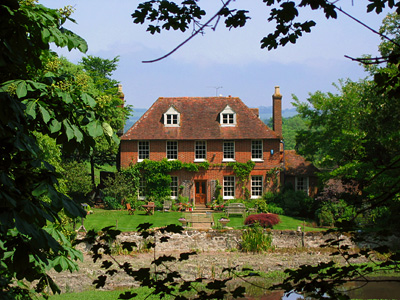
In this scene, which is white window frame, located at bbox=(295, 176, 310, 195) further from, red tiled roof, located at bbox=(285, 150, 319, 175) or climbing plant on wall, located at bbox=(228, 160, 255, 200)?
climbing plant on wall, located at bbox=(228, 160, 255, 200)

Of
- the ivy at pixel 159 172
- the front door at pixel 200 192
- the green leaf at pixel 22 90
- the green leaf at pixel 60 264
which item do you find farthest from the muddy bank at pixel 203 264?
the green leaf at pixel 22 90

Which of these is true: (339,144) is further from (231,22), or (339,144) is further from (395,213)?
(231,22)

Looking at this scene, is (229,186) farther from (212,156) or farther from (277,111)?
(277,111)

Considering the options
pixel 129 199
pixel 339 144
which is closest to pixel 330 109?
pixel 339 144

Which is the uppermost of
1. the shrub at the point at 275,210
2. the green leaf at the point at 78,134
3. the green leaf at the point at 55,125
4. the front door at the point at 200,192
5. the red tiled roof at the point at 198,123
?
the red tiled roof at the point at 198,123

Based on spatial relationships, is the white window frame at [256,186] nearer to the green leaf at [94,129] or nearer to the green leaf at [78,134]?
the green leaf at [94,129]

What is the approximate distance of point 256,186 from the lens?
33.1m

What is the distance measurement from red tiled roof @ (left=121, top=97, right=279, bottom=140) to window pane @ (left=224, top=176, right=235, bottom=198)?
288 cm

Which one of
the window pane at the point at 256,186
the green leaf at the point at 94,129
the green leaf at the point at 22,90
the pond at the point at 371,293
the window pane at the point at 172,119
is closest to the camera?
the green leaf at the point at 22,90

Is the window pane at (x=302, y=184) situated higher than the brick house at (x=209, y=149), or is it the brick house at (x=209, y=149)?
the brick house at (x=209, y=149)

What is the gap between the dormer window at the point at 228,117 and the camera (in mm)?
33375

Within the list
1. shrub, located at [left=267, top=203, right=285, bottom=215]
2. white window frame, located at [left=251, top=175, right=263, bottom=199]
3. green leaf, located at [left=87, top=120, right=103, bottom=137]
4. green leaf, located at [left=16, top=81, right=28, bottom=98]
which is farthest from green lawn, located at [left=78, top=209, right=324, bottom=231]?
green leaf, located at [left=16, top=81, right=28, bottom=98]

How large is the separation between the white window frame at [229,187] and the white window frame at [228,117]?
3.69 m

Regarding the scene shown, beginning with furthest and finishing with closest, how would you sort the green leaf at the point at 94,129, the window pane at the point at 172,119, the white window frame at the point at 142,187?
the window pane at the point at 172,119 < the white window frame at the point at 142,187 < the green leaf at the point at 94,129
